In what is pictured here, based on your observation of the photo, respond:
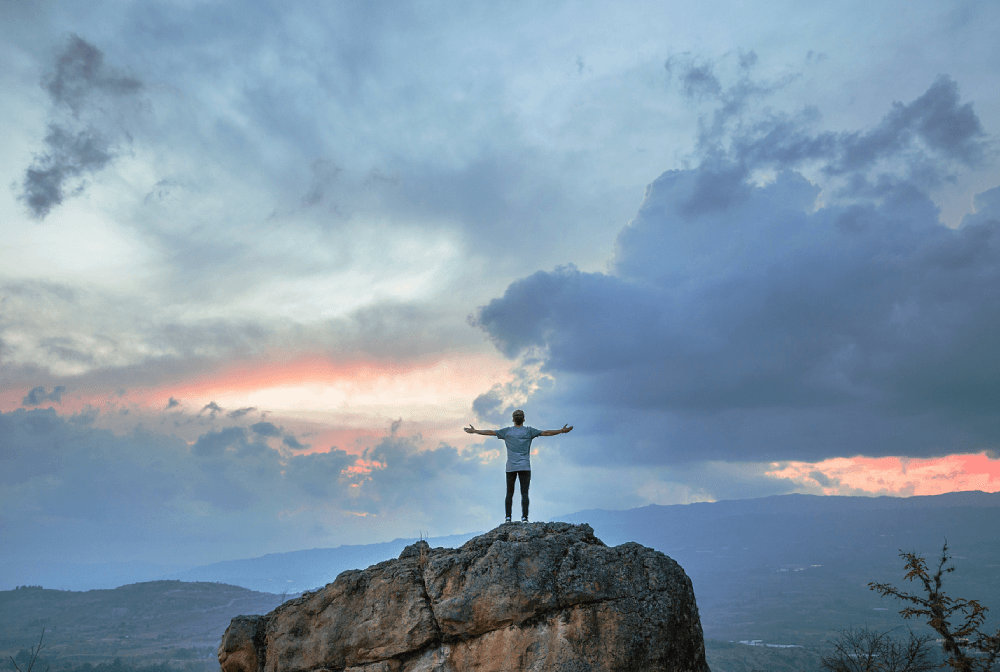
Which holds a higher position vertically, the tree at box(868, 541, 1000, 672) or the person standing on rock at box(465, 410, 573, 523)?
the person standing on rock at box(465, 410, 573, 523)

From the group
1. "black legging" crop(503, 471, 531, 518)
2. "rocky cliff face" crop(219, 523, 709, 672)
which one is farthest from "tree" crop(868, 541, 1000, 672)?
"black legging" crop(503, 471, 531, 518)

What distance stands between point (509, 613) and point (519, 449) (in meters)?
4.73

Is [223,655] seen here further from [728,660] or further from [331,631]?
[728,660]

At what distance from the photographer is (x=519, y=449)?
16.7 m

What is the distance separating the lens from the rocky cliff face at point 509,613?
12.3 meters

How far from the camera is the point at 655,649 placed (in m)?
12.3

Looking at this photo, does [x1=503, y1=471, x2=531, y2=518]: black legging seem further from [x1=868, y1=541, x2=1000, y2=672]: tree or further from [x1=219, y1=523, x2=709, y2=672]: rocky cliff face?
[x1=868, y1=541, x2=1000, y2=672]: tree

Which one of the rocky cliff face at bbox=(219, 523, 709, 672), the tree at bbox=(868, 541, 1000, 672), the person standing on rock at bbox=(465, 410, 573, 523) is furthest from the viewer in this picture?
the tree at bbox=(868, 541, 1000, 672)

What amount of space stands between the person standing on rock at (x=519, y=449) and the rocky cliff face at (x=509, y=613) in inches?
104

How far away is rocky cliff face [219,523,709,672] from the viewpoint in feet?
40.4

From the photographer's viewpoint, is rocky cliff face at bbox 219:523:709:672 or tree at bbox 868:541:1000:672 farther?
tree at bbox 868:541:1000:672

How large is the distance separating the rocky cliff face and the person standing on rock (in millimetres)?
2634

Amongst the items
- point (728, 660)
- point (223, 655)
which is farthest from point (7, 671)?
point (223, 655)

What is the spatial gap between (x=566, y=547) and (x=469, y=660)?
2.77 metres
